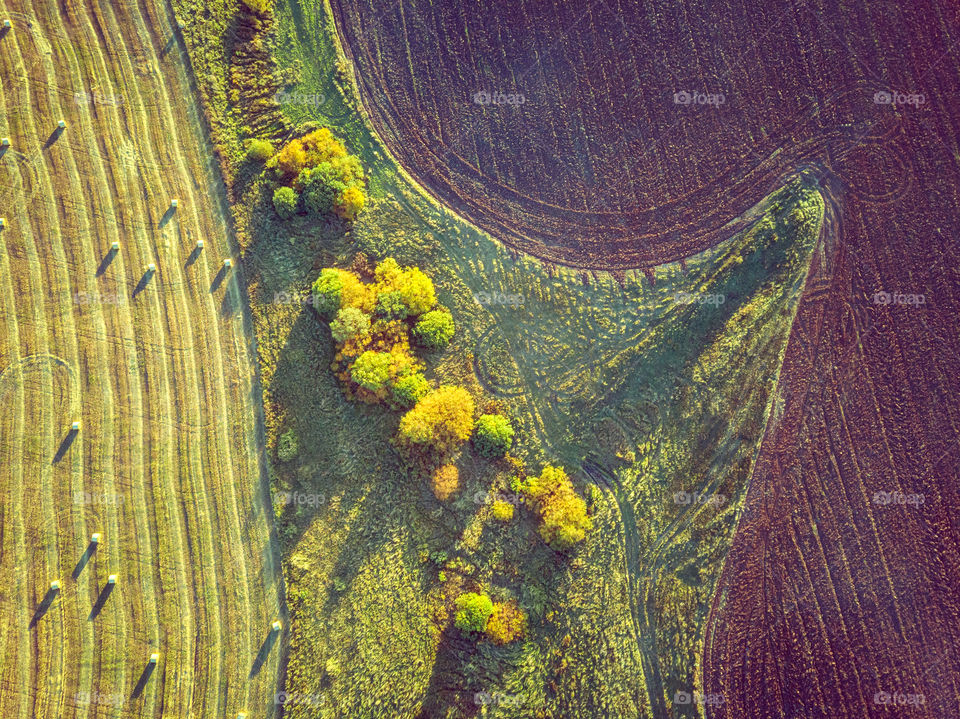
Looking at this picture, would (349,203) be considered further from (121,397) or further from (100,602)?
(100,602)

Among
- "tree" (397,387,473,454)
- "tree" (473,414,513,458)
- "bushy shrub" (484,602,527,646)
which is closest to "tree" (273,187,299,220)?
"tree" (397,387,473,454)

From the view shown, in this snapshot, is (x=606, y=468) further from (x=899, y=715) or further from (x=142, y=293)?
(x=142, y=293)

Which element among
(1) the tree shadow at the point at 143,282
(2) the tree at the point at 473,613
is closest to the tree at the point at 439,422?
(2) the tree at the point at 473,613

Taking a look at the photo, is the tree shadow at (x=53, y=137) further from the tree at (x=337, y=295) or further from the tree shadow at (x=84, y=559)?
the tree shadow at (x=84, y=559)

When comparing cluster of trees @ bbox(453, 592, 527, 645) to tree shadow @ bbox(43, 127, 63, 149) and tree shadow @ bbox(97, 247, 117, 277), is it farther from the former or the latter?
tree shadow @ bbox(43, 127, 63, 149)

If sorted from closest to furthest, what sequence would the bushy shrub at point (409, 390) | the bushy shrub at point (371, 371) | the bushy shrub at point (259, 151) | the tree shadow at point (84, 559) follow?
the bushy shrub at point (371, 371), the bushy shrub at point (409, 390), the tree shadow at point (84, 559), the bushy shrub at point (259, 151)

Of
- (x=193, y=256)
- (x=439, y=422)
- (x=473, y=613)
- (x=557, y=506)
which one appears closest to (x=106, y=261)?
(x=193, y=256)

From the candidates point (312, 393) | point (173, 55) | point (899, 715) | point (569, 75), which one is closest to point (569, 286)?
point (569, 75)
